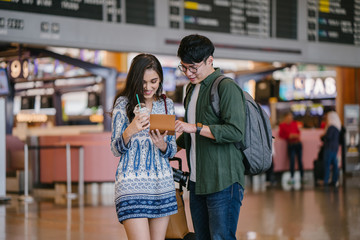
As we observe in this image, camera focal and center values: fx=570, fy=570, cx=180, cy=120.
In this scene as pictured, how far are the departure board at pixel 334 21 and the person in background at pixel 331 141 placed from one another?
200 centimetres

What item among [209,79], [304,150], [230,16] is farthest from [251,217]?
[304,150]

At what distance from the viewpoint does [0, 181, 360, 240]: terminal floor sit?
5.99m

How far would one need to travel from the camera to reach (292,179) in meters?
12.6

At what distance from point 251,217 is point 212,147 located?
443 centimetres

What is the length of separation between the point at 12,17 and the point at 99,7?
1.18 m

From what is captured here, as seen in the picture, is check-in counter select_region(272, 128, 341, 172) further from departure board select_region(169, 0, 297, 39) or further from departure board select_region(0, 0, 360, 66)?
departure board select_region(169, 0, 297, 39)

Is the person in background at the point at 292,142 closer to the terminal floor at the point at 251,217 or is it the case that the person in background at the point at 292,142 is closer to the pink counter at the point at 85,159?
the terminal floor at the point at 251,217

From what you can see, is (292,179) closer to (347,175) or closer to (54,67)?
(347,175)

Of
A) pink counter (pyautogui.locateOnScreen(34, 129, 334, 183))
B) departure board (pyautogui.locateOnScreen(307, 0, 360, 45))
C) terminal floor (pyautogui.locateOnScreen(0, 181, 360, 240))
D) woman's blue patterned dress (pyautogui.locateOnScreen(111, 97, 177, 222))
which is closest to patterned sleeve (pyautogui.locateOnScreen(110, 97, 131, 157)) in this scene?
woman's blue patterned dress (pyautogui.locateOnScreen(111, 97, 177, 222))

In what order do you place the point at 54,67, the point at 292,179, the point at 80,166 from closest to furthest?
the point at 80,166 → the point at 292,179 → the point at 54,67

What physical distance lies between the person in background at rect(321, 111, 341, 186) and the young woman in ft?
28.9

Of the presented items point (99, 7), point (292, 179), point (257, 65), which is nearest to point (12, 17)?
point (99, 7)

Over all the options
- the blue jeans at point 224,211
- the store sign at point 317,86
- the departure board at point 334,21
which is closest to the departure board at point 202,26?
the departure board at point 334,21

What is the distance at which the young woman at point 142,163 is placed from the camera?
9.64 feet
